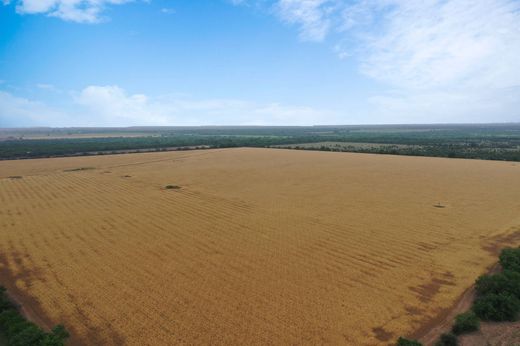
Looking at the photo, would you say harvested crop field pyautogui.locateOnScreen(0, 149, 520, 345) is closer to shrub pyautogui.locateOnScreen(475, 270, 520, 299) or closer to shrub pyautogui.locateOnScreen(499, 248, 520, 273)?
shrub pyautogui.locateOnScreen(475, 270, 520, 299)

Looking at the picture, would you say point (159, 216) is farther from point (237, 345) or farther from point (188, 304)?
point (237, 345)

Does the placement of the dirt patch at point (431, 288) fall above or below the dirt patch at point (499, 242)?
below

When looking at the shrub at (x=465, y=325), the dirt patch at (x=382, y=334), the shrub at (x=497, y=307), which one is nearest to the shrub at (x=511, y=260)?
the shrub at (x=497, y=307)

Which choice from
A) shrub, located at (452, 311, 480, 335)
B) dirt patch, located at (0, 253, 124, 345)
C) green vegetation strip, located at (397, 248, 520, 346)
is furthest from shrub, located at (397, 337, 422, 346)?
dirt patch, located at (0, 253, 124, 345)

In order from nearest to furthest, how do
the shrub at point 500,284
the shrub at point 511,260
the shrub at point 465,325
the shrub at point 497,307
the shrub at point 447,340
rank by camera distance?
the shrub at point 447,340 < the shrub at point 465,325 < the shrub at point 497,307 < the shrub at point 500,284 < the shrub at point 511,260

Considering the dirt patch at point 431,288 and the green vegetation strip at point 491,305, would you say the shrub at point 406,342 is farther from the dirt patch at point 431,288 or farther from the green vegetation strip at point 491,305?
the dirt patch at point 431,288

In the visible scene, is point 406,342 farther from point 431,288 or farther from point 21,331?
point 21,331

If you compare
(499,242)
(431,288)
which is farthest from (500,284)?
(499,242)
